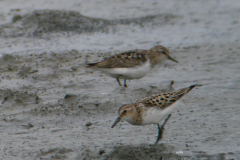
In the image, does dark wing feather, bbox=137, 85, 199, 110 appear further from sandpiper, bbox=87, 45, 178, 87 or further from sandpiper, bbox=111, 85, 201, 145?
sandpiper, bbox=87, 45, 178, 87

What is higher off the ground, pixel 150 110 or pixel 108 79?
pixel 150 110

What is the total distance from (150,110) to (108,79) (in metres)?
3.52

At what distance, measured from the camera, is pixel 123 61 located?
321 inches

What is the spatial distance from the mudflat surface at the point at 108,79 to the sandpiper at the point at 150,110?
0.92 feet

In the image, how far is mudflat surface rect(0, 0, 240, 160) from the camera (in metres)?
Result: 5.46

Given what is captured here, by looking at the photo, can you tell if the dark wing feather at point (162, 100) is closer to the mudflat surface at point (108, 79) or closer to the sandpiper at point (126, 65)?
the mudflat surface at point (108, 79)

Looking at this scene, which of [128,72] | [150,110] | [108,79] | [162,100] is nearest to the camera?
[150,110]

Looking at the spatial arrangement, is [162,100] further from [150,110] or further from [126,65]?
[126,65]

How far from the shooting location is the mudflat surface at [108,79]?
5461mm

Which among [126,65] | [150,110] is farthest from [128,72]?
[150,110]

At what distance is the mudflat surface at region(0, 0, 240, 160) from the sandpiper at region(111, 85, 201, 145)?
11.1 inches

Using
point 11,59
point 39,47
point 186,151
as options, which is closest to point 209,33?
point 39,47

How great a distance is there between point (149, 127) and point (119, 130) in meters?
0.56

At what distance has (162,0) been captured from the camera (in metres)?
17.6
